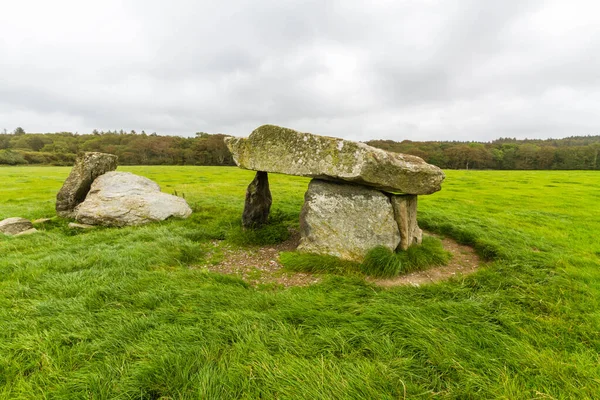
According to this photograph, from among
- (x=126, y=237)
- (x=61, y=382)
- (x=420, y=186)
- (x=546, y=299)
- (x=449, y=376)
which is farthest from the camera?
(x=126, y=237)

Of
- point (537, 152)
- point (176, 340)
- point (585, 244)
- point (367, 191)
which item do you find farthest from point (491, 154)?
point (176, 340)

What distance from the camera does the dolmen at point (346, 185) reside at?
6500 millimetres

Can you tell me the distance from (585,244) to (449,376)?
28.3ft

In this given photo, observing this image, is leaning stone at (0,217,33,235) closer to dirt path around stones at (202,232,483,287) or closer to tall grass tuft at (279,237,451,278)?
dirt path around stones at (202,232,483,287)

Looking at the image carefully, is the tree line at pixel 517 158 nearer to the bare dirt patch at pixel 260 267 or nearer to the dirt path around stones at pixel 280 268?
the dirt path around stones at pixel 280 268

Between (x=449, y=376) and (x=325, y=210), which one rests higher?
(x=325, y=210)

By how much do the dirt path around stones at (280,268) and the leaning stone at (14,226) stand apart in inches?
250

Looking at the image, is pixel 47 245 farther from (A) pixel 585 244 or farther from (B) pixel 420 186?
(A) pixel 585 244

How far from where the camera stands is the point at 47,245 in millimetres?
A: 7238

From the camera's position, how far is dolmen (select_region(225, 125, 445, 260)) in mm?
6500

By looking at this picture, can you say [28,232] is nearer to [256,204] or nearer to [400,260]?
[256,204]

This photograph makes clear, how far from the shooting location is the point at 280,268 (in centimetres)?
641

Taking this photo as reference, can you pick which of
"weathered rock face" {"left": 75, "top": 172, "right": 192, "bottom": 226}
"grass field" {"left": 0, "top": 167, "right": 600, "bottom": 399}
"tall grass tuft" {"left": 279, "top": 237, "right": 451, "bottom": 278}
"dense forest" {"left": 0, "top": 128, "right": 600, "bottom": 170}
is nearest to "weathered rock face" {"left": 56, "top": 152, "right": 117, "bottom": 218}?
"weathered rock face" {"left": 75, "top": 172, "right": 192, "bottom": 226}

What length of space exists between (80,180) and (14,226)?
282cm
